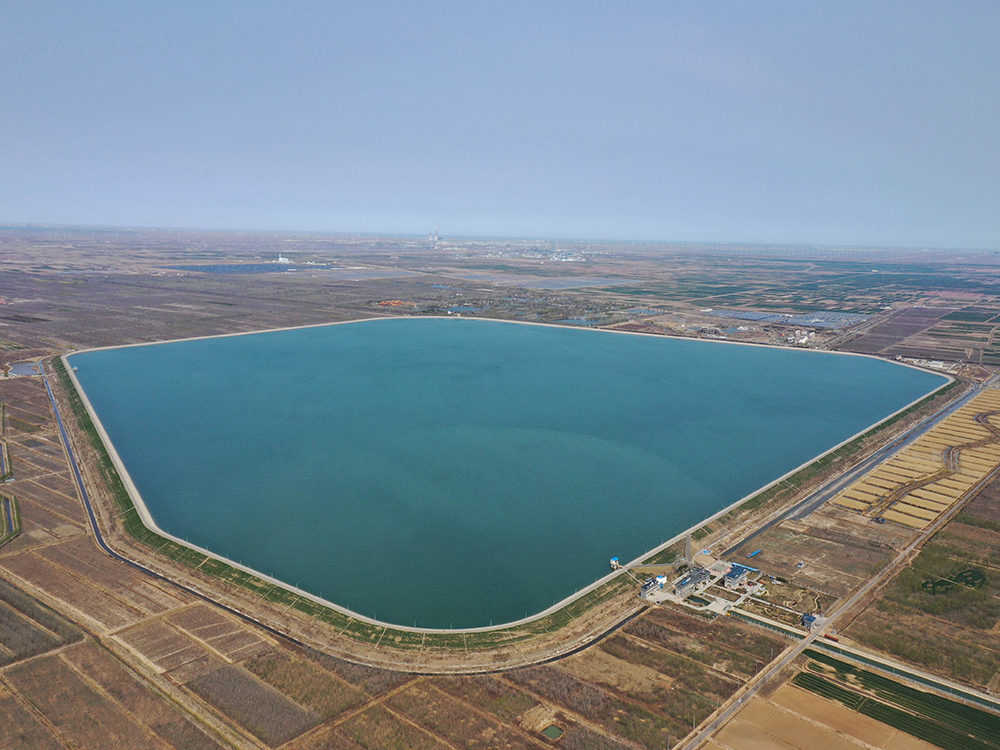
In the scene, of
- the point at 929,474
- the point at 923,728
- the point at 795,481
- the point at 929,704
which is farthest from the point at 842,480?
the point at 923,728

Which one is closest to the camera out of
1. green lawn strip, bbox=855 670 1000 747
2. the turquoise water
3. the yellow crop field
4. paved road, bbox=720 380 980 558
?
green lawn strip, bbox=855 670 1000 747

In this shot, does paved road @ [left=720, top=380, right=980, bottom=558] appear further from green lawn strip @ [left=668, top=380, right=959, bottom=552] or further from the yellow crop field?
green lawn strip @ [left=668, top=380, right=959, bottom=552]

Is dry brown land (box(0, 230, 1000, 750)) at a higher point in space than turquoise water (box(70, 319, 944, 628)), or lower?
lower

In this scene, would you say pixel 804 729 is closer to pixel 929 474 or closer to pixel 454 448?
pixel 929 474

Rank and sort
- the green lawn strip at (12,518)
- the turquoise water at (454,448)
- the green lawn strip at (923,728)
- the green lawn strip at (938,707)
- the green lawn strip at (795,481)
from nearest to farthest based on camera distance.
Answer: the green lawn strip at (923,728)
the green lawn strip at (938,707)
the turquoise water at (454,448)
the green lawn strip at (12,518)
the green lawn strip at (795,481)

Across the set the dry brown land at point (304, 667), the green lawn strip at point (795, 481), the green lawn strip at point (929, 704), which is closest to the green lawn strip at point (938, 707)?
the green lawn strip at point (929, 704)

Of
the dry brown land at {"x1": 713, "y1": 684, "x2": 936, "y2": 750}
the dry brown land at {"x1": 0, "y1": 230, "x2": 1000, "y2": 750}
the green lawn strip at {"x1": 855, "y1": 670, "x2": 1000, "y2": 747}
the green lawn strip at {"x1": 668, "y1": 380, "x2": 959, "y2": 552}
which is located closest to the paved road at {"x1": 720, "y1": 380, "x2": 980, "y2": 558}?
the dry brown land at {"x1": 0, "y1": 230, "x2": 1000, "y2": 750}

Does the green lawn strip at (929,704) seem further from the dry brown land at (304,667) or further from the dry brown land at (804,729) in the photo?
the dry brown land at (304,667)

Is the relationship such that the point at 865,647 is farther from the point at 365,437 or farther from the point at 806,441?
the point at 365,437

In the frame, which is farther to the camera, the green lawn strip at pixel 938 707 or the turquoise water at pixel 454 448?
the turquoise water at pixel 454 448
